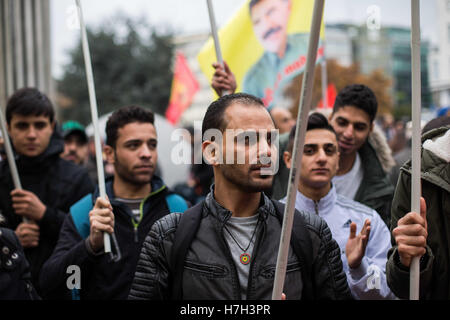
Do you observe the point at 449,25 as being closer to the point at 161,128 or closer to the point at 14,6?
the point at 161,128

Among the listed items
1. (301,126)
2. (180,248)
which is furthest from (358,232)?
(301,126)

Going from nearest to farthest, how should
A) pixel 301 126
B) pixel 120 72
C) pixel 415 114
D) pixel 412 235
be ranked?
pixel 301 126, pixel 415 114, pixel 412 235, pixel 120 72

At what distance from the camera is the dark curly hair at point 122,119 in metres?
3.82

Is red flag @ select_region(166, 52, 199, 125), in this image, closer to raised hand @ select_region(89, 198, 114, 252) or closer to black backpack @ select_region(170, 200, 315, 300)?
raised hand @ select_region(89, 198, 114, 252)

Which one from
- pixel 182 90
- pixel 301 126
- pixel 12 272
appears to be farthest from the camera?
pixel 182 90

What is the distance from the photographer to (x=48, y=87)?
16.7 m

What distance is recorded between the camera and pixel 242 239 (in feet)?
7.64

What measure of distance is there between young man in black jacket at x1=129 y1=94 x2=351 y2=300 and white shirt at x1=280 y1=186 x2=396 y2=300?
417 mm

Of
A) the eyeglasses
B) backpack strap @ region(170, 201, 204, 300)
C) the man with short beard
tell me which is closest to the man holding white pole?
backpack strap @ region(170, 201, 204, 300)

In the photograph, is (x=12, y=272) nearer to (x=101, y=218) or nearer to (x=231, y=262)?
(x=101, y=218)

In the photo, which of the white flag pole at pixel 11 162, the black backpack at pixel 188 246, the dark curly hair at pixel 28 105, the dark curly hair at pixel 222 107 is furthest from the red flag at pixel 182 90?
the black backpack at pixel 188 246

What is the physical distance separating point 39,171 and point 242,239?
227 centimetres

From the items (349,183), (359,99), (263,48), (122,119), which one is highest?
(263,48)

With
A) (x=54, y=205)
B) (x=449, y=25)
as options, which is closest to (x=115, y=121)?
(x=54, y=205)
